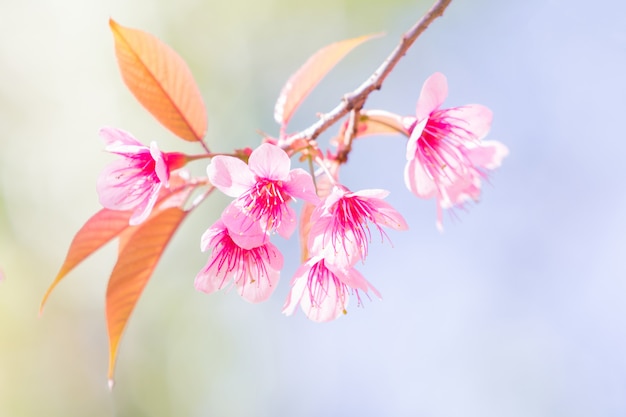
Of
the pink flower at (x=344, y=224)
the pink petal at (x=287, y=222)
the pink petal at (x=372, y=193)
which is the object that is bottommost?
the pink petal at (x=287, y=222)

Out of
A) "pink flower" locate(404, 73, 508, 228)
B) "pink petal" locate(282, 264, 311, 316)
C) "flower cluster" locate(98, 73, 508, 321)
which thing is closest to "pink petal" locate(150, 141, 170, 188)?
"flower cluster" locate(98, 73, 508, 321)

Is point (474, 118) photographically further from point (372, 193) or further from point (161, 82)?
point (161, 82)

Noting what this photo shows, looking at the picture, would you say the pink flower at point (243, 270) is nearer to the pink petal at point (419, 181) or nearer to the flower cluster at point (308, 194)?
the flower cluster at point (308, 194)

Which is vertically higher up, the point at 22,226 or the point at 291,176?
the point at 291,176

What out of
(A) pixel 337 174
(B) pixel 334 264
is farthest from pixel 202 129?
(B) pixel 334 264

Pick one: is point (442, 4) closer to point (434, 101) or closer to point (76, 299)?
point (434, 101)

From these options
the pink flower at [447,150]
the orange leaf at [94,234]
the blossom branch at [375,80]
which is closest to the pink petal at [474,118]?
the pink flower at [447,150]
